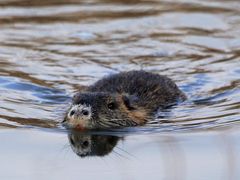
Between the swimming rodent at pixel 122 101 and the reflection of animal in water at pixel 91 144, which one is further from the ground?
the swimming rodent at pixel 122 101

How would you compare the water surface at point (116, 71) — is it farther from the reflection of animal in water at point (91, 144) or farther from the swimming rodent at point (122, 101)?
the swimming rodent at point (122, 101)

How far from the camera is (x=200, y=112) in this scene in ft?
28.9

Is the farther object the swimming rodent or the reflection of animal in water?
the swimming rodent

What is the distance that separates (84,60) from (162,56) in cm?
102

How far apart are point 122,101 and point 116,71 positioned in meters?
2.49

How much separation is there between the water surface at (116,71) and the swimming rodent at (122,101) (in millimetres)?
131

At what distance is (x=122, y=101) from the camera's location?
817 centimetres

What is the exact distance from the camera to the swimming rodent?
7.66m

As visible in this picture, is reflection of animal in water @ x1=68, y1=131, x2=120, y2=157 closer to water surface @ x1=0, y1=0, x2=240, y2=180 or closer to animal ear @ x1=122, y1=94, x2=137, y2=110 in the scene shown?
water surface @ x1=0, y1=0, x2=240, y2=180

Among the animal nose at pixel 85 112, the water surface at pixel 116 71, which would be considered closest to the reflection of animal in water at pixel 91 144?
the water surface at pixel 116 71

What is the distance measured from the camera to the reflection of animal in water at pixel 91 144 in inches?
280

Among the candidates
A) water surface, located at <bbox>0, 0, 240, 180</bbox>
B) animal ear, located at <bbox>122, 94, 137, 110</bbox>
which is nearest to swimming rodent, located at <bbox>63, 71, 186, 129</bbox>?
animal ear, located at <bbox>122, 94, 137, 110</bbox>

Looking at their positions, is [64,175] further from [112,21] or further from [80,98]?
[112,21]

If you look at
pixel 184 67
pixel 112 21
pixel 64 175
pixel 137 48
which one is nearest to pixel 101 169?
pixel 64 175
